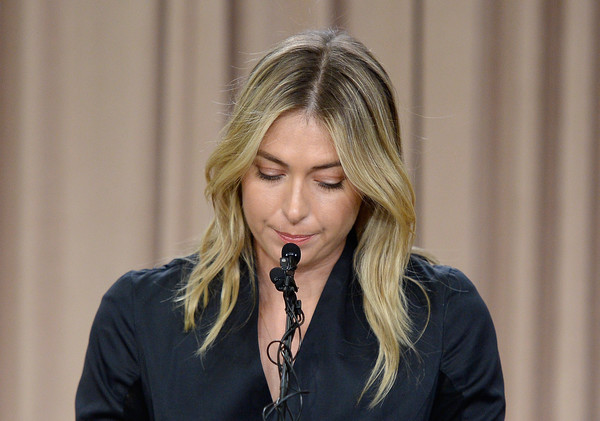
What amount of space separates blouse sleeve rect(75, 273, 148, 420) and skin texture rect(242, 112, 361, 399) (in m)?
0.24

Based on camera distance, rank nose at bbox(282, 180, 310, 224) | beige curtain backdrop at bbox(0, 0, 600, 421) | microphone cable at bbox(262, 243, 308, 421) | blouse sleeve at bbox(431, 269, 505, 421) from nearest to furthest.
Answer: microphone cable at bbox(262, 243, 308, 421), nose at bbox(282, 180, 310, 224), blouse sleeve at bbox(431, 269, 505, 421), beige curtain backdrop at bbox(0, 0, 600, 421)

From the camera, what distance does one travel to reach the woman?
1354 millimetres

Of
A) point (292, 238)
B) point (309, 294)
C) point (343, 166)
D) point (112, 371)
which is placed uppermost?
point (343, 166)

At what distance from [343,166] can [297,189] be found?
84mm

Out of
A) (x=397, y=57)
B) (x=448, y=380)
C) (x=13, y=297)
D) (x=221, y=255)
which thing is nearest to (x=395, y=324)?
(x=448, y=380)

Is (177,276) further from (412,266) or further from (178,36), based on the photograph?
(178,36)

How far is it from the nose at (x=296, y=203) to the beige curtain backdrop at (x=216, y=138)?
97 cm

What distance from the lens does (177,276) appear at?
1.51m

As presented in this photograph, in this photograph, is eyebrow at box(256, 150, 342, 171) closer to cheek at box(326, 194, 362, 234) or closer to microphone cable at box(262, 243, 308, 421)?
cheek at box(326, 194, 362, 234)

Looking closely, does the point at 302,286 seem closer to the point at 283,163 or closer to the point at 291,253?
the point at 283,163

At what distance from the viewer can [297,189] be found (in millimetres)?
1320

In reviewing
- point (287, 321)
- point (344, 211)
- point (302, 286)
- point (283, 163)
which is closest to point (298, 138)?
point (283, 163)

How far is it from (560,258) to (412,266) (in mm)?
990

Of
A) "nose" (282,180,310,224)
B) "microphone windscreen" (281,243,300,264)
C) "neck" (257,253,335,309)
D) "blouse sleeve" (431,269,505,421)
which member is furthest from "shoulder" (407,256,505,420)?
"microphone windscreen" (281,243,300,264)
